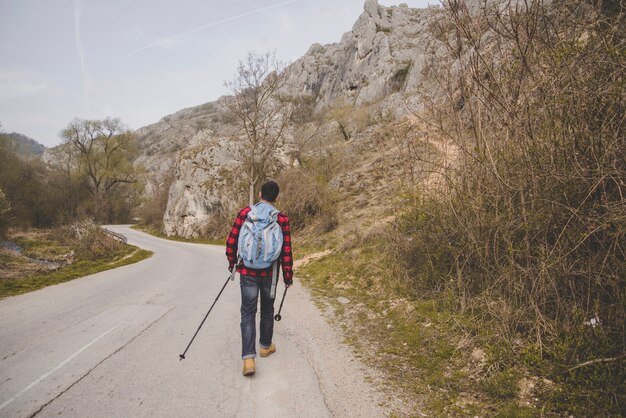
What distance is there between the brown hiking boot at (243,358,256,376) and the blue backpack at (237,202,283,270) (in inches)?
42.0

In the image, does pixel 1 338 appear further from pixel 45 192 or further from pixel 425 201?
pixel 45 192

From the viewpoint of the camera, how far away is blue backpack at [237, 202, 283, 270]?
380 cm

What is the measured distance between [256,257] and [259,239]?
0.69 ft

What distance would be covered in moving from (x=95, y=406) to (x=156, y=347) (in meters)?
1.41

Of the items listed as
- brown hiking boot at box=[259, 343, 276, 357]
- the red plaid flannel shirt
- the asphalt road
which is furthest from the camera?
brown hiking boot at box=[259, 343, 276, 357]

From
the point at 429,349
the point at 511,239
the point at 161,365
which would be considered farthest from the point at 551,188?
the point at 161,365

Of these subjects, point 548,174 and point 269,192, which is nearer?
point 548,174

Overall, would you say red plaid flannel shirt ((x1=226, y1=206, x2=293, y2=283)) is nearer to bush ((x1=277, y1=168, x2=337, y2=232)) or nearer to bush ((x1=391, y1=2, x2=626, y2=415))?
bush ((x1=391, y1=2, x2=626, y2=415))

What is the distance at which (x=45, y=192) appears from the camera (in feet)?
119

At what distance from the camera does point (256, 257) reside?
3805 millimetres

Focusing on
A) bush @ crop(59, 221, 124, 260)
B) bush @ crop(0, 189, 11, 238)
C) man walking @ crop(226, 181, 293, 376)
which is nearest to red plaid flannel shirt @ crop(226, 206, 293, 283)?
man walking @ crop(226, 181, 293, 376)

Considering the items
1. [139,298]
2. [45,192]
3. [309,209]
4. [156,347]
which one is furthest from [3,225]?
[156,347]

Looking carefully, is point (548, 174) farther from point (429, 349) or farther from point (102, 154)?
point (102, 154)

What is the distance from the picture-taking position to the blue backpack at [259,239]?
12.5ft
